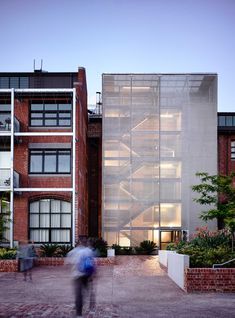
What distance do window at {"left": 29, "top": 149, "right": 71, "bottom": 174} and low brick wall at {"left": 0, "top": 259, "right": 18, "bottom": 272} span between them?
26.5 feet

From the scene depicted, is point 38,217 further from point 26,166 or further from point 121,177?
point 121,177

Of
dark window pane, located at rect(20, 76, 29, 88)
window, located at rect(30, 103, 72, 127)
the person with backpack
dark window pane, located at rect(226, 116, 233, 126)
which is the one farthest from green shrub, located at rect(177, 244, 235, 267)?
dark window pane, located at rect(226, 116, 233, 126)

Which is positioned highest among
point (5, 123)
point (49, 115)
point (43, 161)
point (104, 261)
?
point (49, 115)

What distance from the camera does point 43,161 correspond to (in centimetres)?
2714

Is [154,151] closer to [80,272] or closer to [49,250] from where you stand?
[49,250]

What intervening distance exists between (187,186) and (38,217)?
39.4 feet

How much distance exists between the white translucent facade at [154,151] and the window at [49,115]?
21.7 feet

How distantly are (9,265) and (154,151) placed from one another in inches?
642

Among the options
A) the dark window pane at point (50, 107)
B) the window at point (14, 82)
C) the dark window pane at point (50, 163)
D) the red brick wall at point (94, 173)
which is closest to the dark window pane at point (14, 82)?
the window at point (14, 82)

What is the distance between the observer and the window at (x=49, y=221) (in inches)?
1052

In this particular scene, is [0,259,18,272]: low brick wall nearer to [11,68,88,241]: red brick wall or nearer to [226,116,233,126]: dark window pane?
[11,68,88,241]: red brick wall

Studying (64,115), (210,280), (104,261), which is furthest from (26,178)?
(210,280)

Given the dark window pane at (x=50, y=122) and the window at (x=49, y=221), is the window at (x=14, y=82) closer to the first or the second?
the dark window pane at (x=50, y=122)

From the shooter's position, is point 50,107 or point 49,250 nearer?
point 49,250
